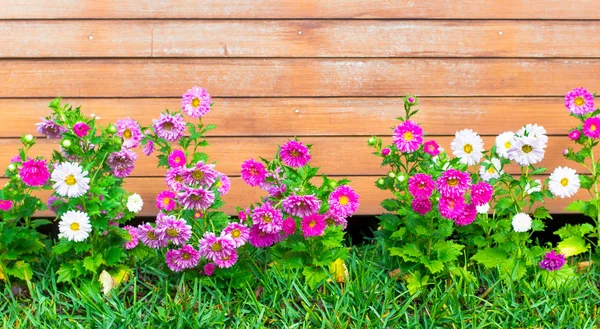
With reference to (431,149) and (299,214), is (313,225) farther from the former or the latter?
(431,149)

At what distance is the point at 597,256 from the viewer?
2623mm

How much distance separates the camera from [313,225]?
2131mm

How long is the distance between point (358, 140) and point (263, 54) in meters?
0.55

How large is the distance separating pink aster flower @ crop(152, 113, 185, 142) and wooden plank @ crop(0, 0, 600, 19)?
695 millimetres

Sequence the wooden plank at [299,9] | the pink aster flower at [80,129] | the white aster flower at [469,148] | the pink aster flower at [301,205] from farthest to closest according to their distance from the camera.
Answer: the wooden plank at [299,9] → the white aster flower at [469,148] → the pink aster flower at [80,129] → the pink aster flower at [301,205]

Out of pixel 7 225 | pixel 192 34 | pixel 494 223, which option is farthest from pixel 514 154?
pixel 7 225

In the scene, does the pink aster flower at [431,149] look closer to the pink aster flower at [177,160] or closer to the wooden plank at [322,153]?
the wooden plank at [322,153]

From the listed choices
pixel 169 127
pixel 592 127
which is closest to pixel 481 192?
pixel 592 127

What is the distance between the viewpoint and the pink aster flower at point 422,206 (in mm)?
2234

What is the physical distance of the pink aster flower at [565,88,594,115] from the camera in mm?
2559

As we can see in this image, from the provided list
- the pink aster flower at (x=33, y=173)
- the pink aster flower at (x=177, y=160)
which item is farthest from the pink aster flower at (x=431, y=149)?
the pink aster flower at (x=33, y=173)

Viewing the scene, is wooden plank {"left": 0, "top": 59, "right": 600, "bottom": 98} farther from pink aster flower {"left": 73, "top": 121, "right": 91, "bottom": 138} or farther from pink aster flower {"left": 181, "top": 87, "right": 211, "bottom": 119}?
pink aster flower {"left": 73, "top": 121, "right": 91, "bottom": 138}

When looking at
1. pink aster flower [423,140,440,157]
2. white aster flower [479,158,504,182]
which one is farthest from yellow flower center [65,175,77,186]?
white aster flower [479,158,504,182]

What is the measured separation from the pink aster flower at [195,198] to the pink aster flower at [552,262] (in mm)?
1203
